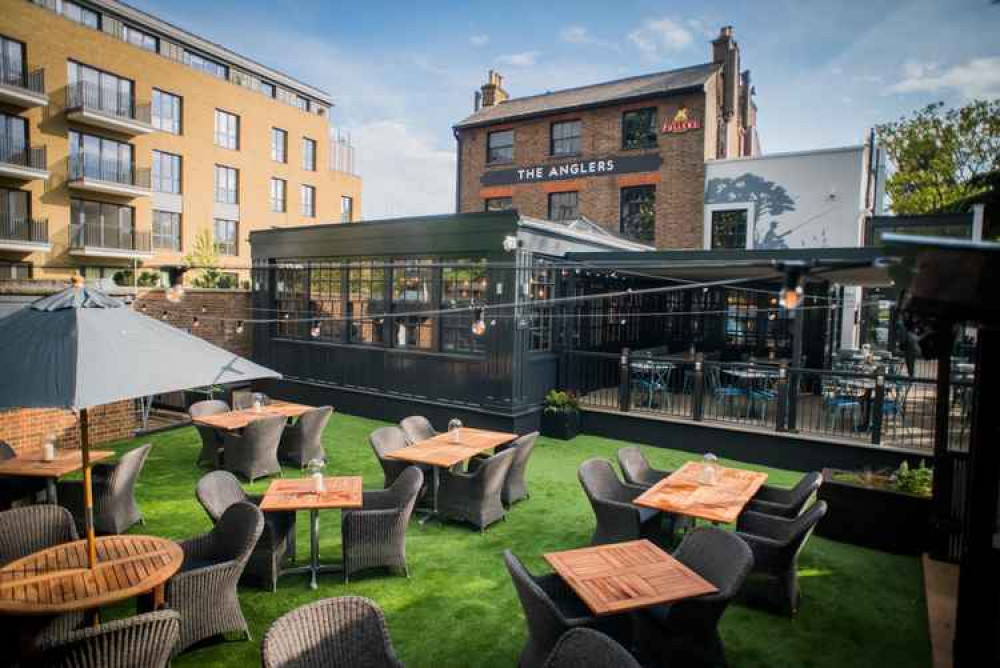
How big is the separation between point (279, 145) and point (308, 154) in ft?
7.05

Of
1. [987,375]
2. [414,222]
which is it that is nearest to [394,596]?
[987,375]

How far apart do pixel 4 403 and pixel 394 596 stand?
3367mm

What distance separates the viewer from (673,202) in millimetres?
19203

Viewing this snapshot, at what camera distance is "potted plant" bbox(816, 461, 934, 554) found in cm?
628

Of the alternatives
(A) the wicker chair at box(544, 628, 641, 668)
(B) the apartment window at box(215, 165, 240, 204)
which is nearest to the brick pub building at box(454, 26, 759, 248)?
(B) the apartment window at box(215, 165, 240, 204)

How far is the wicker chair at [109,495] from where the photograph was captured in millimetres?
6308

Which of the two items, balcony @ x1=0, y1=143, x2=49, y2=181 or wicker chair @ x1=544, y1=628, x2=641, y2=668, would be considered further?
balcony @ x1=0, y1=143, x2=49, y2=181

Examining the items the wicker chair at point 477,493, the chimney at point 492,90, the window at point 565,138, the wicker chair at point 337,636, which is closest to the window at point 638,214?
the window at point 565,138

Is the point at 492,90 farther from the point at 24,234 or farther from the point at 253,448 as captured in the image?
the point at 253,448

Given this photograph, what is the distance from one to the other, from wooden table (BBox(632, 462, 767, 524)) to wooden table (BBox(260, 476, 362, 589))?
2830 millimetres

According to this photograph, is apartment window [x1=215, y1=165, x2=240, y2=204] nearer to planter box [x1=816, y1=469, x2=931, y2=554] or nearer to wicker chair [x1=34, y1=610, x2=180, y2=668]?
wicker chair [x1=34, y1=610, x2=180, y2=668]

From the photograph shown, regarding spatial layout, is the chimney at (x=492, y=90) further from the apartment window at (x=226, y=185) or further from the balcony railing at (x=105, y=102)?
the balcony railing at (x=105, y=102)

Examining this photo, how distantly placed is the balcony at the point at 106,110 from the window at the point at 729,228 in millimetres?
24357

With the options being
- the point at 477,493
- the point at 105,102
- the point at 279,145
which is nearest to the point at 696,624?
the point at 477,493
